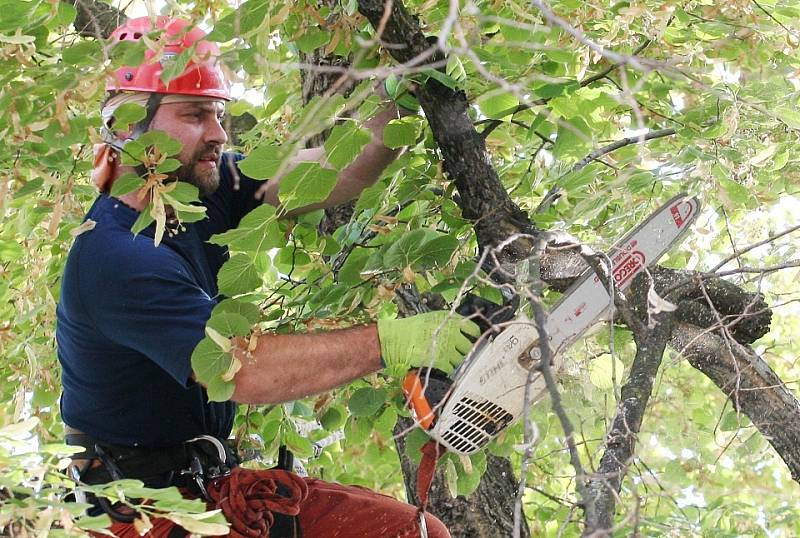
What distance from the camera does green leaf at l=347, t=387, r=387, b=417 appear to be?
3324 mm

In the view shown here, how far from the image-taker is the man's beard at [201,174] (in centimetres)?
350

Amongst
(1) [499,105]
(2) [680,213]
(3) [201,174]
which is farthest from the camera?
(3) [201,174]

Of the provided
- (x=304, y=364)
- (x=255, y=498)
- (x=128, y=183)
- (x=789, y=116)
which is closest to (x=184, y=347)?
(x=304, y=364)

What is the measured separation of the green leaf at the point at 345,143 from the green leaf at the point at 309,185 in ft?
0.13

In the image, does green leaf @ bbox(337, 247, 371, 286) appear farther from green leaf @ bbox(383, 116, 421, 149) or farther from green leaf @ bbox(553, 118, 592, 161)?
green leaf @ bbox(553, 118, 592, 161)

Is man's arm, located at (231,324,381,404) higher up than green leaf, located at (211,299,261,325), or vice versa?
green leaf, located at (211,299,261,325)

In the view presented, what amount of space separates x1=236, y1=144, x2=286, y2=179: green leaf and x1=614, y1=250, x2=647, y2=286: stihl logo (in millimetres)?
909

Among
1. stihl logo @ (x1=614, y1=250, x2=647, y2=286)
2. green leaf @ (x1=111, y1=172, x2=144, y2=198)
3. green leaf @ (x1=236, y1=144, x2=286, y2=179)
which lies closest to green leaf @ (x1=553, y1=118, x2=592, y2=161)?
stihl logo @ (x1=614, y1=250, x2=647, y2=286)

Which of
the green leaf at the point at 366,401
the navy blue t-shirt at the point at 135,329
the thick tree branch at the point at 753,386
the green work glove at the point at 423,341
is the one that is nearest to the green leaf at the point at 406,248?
the green work glove at the point at 423,341

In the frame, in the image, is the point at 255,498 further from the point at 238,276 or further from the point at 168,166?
the point at 168,166

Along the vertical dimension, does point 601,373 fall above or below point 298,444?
above

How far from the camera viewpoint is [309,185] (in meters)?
2.79

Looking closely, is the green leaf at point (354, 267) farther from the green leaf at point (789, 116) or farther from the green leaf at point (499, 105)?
the green leaf at point (789, 116)

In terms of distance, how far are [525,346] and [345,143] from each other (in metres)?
0.70
